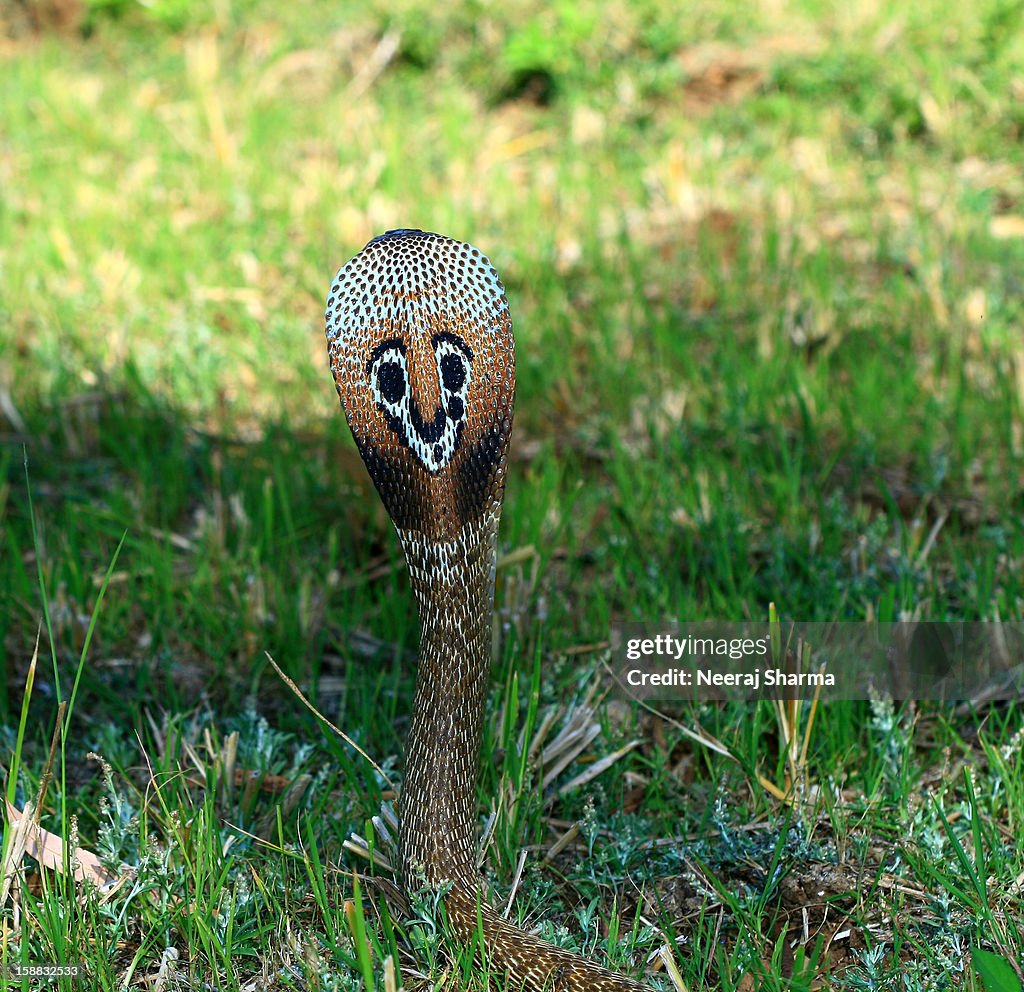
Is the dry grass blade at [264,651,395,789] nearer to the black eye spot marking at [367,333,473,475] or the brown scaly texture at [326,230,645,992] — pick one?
the brown scaly texture at [326,230,645,992]

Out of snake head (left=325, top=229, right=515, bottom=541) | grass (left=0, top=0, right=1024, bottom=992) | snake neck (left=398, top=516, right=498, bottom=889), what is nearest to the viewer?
snake head (left=325, top=229, right=515, bottom=541)

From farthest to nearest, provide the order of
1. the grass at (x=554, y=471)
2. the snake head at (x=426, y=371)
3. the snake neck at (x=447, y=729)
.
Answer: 1. the grass at (x=554, y=471)
2. the snake neck at (x=447, y=729)
3. the snake head at (x=426, y=371)

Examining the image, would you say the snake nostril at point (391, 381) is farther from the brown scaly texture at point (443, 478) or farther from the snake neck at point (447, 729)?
the snake neck at point (447, 729)

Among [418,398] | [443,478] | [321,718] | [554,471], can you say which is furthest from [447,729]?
[554,471]

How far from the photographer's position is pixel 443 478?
197 cm

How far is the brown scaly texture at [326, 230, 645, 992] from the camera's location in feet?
6.09

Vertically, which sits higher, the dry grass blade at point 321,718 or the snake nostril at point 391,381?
the snake nostril at point 391,381

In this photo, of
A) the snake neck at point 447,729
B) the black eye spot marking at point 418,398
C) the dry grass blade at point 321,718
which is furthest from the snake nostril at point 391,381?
the dry grass blade at point 321,718

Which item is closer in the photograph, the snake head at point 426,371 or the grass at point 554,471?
the snake head at point 426,371

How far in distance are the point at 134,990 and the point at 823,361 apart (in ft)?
10.3

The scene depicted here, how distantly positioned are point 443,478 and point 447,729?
1.53 feet

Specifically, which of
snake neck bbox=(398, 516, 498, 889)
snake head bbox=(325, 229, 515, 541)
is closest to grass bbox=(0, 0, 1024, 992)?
snake neck bbox=(398, 516, 498, 889)

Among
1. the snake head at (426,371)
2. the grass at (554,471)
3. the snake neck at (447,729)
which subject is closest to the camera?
the snake head at (426,371)

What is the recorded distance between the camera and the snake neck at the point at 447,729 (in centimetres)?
209
